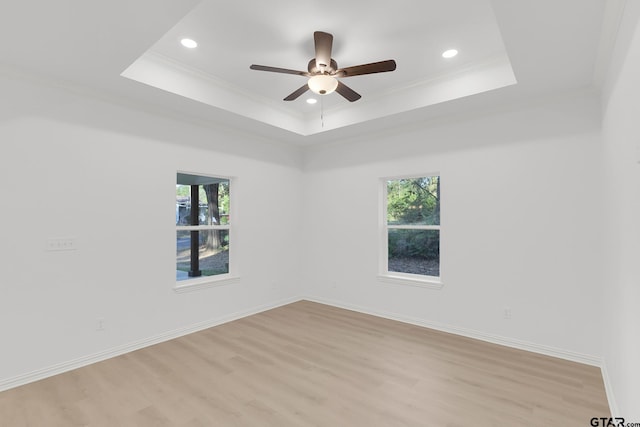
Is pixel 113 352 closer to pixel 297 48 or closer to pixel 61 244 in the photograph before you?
pixel 61 244

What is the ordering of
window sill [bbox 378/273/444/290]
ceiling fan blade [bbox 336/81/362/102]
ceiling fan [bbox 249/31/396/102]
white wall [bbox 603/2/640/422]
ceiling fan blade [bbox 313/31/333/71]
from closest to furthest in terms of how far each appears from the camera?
1. white wall [bbox 603/2/640/422]
2. ceiling fan blade [bbox 313/31/333/71]
3. ceiling fan [bbox 249/31/396/102]
4. ceiling fan blade [bbox 336/81/362/102]
5. window sill [bbox 378/273/444/290]

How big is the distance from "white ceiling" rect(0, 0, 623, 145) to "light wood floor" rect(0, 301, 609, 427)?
2612mm

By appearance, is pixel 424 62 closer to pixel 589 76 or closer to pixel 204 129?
pixel 589 76

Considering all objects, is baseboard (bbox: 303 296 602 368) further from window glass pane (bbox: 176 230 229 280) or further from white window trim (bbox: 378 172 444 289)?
window glass pane (bbox: 176 230 229 280)

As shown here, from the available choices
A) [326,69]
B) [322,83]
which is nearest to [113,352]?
[322,83]

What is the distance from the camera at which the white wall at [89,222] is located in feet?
8.96

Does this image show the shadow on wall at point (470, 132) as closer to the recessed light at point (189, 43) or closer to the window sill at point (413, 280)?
the window sill at point (413, 280)

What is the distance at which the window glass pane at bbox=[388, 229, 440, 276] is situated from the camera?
13.9 feet

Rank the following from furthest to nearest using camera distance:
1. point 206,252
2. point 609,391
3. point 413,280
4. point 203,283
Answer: point 206,252 < point 413,280 < point 203,283 < point 609,391

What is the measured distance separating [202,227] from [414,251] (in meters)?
2.88

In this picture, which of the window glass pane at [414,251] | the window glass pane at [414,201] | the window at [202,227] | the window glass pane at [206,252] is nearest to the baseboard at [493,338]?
the window glass pane at [414,251]

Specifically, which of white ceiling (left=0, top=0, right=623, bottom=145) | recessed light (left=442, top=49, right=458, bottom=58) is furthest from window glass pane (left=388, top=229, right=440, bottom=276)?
recessed light (left=442, top=49, right=458, bottom=58)

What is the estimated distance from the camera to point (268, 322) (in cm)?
426

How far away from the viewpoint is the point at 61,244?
9.72ft
